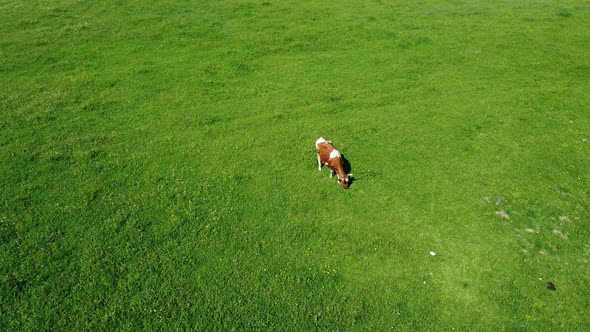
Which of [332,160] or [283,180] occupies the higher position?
[332,160]

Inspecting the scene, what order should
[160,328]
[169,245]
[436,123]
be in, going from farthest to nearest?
[436,123], [169,245], [160,328]

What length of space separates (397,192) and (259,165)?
5.50 metres

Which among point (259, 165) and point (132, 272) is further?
point (259, 165)

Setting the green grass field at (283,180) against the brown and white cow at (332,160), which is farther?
the brown and white cow at (332,160)

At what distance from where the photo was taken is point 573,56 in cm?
2652

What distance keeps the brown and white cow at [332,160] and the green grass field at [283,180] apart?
0.49m

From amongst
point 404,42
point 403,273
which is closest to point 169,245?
point 403,273

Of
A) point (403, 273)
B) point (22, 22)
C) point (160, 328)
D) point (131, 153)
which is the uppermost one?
point (22, 22)

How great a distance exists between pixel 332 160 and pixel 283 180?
6.68 feet

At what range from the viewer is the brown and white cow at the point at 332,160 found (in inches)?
583

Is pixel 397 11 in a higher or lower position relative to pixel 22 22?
lower

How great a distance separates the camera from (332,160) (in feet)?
49.1

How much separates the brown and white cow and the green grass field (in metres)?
0.49

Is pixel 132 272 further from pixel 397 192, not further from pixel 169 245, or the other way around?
pixel 397 192
